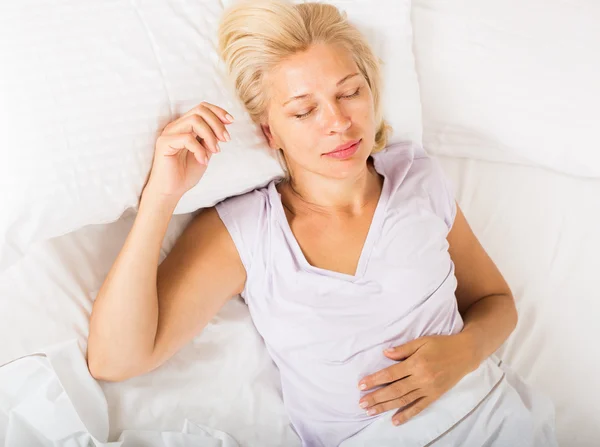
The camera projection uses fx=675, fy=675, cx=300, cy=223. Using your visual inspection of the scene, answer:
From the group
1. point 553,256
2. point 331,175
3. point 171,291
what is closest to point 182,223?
point 171,291

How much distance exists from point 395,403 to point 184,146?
60cm

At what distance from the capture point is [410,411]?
1.25 m

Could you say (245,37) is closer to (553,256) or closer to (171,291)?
(171,291)

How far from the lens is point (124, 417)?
122 cm

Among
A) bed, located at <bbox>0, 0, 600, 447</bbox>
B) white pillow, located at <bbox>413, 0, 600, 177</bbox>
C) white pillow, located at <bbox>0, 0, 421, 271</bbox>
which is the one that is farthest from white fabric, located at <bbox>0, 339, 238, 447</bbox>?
white pillow, located at <bbox>413, 0, 600, 177</bbox>

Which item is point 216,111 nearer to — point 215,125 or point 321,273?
point 215,125

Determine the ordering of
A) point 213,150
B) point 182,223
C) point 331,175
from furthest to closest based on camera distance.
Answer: point 182,223 < point 331,175 < point 213,150

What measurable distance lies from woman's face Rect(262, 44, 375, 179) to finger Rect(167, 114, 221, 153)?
0.17 m

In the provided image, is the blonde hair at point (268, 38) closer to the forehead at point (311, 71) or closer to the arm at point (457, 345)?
the forehead at point (311, 71)

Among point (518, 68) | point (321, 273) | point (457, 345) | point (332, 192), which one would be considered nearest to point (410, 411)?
point (457, 345)

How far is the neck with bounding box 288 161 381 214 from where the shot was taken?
133cm

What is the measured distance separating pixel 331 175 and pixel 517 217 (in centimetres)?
65

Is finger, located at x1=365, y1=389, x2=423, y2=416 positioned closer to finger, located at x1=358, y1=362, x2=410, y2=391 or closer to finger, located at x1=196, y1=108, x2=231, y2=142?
finger, located at x1=358, y1=362, x2=410, y2=391

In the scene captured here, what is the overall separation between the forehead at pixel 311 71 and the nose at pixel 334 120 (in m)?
0.04
